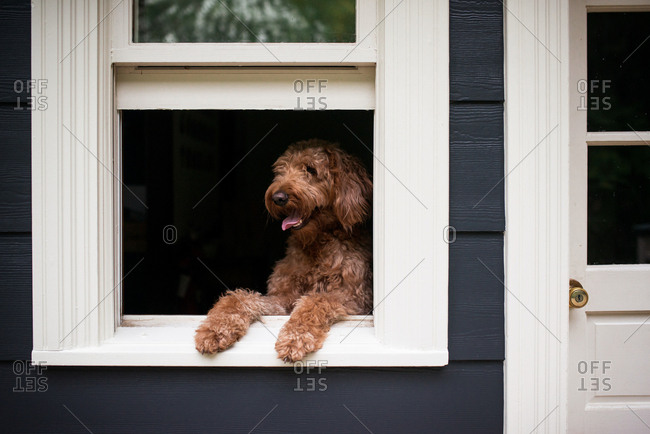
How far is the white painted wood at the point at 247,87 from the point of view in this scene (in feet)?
5.68

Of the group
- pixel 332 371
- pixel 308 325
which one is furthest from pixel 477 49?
pixel 332 371

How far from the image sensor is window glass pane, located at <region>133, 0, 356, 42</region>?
175cm

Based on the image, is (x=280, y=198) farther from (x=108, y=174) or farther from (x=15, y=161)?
(x=15, y=161)

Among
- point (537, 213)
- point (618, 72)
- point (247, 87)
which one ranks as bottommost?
point (537, 213)

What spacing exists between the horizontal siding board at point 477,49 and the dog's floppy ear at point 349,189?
77 centimetres

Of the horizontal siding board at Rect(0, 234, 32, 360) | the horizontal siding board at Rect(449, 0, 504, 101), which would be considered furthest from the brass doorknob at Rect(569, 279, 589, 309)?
the horizontal siding board at Rect(0, 234, 32, 360)

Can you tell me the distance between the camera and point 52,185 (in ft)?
5.48

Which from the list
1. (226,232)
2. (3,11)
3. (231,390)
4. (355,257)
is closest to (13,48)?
(3,11)

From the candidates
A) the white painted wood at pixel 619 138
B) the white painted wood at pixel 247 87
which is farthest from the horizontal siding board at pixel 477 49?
the white painted wood at pixel 619 138

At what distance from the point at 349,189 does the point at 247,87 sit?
80cm

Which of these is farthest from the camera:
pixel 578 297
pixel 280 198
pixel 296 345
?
pixel 280 198

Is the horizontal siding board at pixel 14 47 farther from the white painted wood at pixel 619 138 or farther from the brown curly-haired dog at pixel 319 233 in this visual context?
the white painted wood at pixel 619 138

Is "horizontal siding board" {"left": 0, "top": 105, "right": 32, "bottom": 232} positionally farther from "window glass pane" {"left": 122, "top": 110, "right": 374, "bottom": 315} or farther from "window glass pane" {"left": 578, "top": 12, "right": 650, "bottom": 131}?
"window glass pane" {"left": 578, "top": 12, "right": 650, "bottom": 131}

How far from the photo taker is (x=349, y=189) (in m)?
2.30
